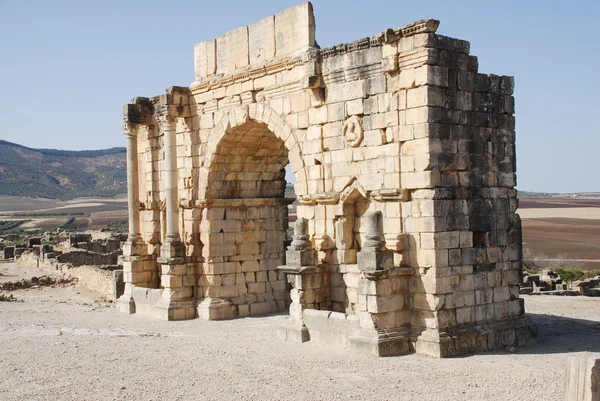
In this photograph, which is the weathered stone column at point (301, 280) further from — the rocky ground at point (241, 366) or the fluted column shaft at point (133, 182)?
the fluted column shaft at point (133, 182)

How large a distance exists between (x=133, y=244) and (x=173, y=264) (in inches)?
78.9

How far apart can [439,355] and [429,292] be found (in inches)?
34.2

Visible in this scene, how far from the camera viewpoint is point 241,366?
10.4 meters

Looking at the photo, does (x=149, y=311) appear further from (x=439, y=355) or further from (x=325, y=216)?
(x=439, y=355)

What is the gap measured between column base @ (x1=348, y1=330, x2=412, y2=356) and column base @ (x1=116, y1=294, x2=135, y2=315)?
6.69 meters

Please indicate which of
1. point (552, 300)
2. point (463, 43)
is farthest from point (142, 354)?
point (552, 300)

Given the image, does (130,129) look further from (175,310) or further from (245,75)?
(175,310)

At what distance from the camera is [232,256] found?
15.1 meters

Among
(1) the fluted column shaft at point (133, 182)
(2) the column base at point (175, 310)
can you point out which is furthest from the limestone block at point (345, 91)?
(1) the fluted column shaft at point (133, 182)

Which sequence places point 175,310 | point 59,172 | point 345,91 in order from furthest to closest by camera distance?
point 59,172 < point 175,310 < point 345,91

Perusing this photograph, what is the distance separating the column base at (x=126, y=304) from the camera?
15.9 metres

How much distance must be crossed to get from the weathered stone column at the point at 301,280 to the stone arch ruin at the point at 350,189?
23 millimetres

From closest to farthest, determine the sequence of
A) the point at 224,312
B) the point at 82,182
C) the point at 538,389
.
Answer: the point at 538,389 → the point at 224,312 → the point at 82,182

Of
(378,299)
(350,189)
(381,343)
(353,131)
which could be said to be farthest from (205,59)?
(381,343)
